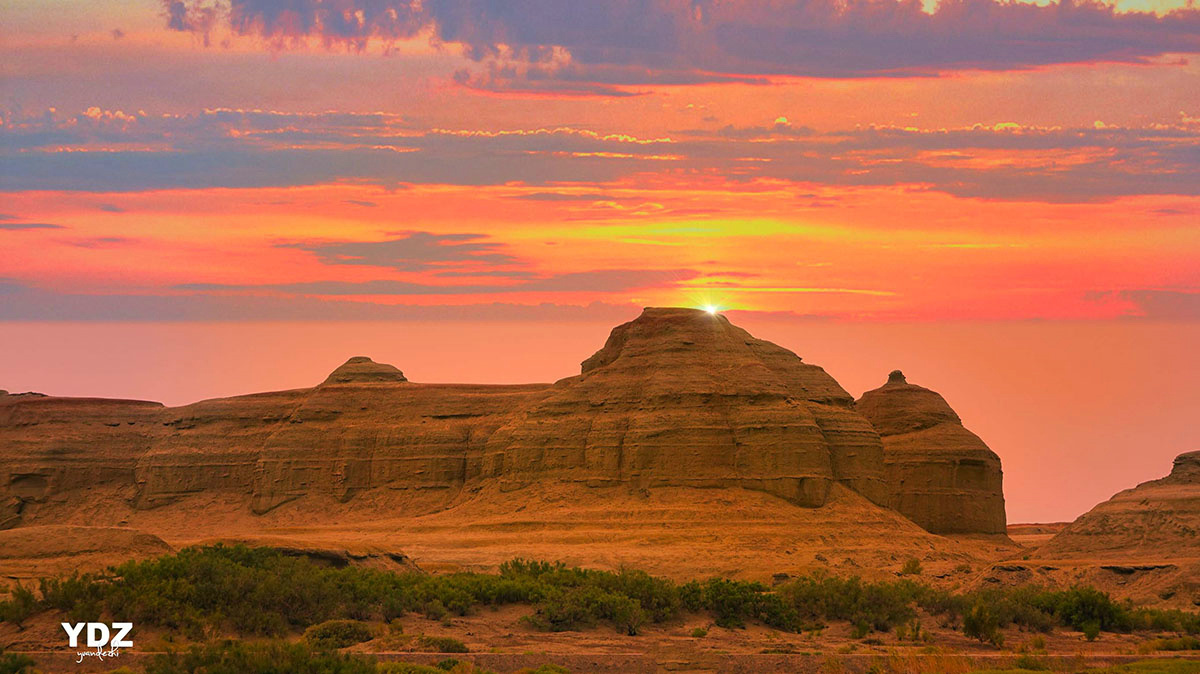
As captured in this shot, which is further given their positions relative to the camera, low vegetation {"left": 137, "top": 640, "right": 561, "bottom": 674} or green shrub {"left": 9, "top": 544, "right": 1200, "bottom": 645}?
green shrub {"left": 9, "top": 544, "right": 1200, "bottom": 645}

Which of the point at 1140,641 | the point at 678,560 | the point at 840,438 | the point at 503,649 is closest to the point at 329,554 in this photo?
the point at 503,649

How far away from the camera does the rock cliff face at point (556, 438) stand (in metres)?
67.0

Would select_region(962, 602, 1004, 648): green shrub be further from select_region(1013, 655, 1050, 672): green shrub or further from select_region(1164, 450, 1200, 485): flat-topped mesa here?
select_region(1164, 450, 1200, 485): flat-topped mesa

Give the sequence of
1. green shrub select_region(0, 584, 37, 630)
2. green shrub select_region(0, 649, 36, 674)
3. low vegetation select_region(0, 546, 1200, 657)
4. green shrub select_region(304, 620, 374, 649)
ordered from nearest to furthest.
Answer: green shrub select_region(0, 649, 36, 674), green shrub select_region(0, 584, 37, 630), green shrub select_region(304, 620, 374, 649), low vegetation select_region(0, 546, 1200, 657)

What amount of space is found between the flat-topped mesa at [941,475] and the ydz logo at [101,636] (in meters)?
51.7

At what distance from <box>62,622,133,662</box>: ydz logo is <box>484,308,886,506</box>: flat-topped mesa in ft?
118

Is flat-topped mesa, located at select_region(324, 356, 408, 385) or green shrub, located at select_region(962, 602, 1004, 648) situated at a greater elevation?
flat-topped mesa, located at select_region(324, 356, 408, 385)

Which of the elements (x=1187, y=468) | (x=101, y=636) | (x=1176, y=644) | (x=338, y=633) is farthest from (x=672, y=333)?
(x=101, y=636)

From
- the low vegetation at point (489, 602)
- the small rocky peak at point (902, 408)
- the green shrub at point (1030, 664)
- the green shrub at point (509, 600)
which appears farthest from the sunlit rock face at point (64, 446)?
the green shrub at point (1030, 664)

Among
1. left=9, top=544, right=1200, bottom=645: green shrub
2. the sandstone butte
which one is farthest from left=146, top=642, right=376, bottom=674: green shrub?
the sandstone butte

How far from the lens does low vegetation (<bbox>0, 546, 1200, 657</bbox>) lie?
3400 centimetres

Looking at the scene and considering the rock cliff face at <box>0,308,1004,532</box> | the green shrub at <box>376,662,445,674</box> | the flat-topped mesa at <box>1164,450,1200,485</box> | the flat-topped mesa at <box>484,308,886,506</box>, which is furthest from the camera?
the rock cliff face at <box>0,308,1004,532</box>

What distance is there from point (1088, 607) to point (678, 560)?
1901 cm

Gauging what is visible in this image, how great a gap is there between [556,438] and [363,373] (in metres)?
17.0
